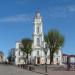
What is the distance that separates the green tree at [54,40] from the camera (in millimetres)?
76756

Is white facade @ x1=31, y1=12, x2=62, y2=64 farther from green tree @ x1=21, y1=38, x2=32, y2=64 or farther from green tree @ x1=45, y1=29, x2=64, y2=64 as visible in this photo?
green tree @ x1=45, y1=29, x2=64, y2=64

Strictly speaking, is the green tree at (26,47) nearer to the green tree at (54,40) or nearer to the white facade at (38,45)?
the green tree at (54,40)

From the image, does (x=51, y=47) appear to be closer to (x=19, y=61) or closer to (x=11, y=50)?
(x=19, y=61)

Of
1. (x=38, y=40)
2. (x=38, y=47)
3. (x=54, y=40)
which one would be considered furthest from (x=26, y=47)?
(x=38, y=47)

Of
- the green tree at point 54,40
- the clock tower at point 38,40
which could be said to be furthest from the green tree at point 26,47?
the clock tower at point 38,40

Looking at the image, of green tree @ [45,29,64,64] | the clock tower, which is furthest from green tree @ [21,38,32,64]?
the clock tower

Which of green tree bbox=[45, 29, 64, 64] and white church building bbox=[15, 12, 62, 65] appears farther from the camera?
white church building bbox=[15, 12, 62, 65]

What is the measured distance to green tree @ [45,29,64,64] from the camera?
252 feet

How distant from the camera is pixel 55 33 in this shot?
82188 millimetres

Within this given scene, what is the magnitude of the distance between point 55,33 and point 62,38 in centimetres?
219

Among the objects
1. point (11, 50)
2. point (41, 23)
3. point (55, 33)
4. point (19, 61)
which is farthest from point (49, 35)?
point (11, 50)

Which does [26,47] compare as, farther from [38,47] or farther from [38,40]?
[38,47]

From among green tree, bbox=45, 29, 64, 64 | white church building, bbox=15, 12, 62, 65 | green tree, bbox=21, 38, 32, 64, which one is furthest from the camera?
white church building, bbox=15, 12, 62, 65

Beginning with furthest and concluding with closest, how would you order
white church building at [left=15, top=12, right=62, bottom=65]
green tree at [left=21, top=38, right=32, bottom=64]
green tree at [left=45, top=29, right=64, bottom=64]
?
white church building at [left=15, top=12, right=62, bottom=65] → green tree at [left=21, top=38, right=32, bottom=64] → green tree at [left=45, top=29, right=64, bottom=64]
